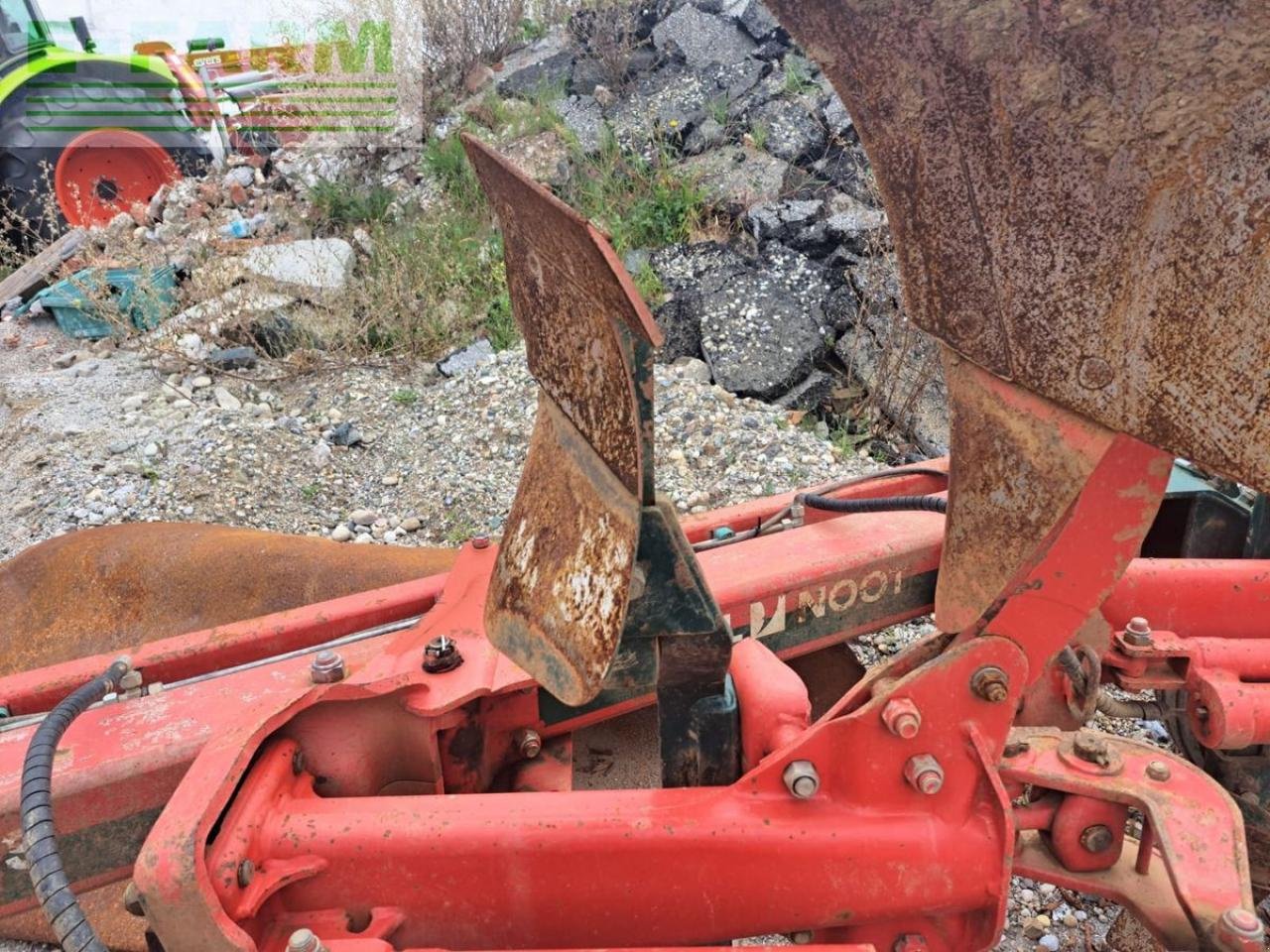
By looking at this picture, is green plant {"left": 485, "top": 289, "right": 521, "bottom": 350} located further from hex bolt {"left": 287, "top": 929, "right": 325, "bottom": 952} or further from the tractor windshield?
the tractor windshield

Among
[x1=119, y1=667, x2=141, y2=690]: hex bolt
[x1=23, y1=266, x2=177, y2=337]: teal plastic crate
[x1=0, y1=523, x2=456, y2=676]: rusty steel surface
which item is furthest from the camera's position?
[x1=23, y1=266, x2=177, y2=337]: teal plastic crate

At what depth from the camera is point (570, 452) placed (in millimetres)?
1340

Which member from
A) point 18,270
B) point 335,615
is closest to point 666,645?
point 335,615

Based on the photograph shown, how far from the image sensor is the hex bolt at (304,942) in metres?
1.18

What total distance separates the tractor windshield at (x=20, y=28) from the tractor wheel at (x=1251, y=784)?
823 centimetres

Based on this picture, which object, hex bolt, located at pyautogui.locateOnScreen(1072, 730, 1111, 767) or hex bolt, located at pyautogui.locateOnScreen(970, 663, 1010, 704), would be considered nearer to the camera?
hex bolt, located at pyautogui.locateOnScreen(970, 663, 1010, 704)

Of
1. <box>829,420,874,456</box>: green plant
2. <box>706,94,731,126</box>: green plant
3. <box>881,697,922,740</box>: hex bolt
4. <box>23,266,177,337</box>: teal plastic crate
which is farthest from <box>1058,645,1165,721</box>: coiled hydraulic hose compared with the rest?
<box>706,94,731,126</box>: green plant

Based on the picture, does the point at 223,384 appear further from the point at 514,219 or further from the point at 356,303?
the point at 514,219

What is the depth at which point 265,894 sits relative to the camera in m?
1.25

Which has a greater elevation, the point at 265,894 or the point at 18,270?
the point at 18,270

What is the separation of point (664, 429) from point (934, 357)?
1.24 metres

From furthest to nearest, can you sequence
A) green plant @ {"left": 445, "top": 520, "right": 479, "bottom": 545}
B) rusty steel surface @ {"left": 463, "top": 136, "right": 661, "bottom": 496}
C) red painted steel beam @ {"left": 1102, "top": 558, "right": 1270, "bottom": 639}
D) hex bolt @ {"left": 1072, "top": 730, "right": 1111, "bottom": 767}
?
green plant @ {"left": 445, "top": 520, "right": 479, "bottom": 545} < red painted steel beam @ {"left": 1102, "top": 558, "right": 1270, "bottom": 639} < hex bolt @ {"left": 1072, "top": 730, "right": 1111, "bottom": 767} < rusty steel surface @ {"left": 463, "top": 136, "right": 661, "bottom": 496}

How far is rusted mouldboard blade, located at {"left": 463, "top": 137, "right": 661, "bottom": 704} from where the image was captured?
1.10 m

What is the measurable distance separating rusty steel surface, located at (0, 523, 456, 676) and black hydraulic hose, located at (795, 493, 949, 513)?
0.96 meters
